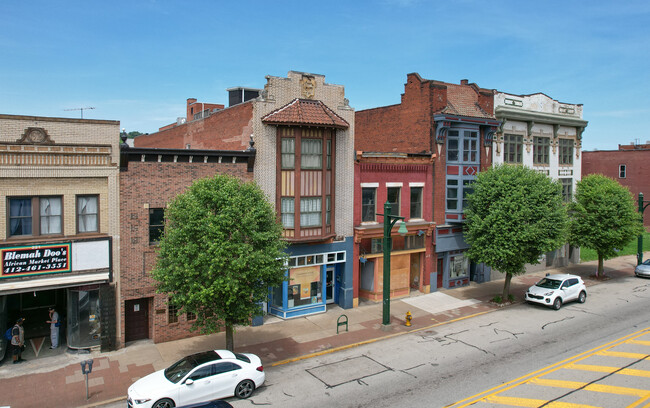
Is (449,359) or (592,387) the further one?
(449,359)

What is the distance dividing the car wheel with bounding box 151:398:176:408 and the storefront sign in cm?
787

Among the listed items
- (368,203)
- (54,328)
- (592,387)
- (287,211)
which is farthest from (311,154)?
(592,387)

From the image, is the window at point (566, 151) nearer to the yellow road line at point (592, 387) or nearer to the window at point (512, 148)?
the window at point (512, 148)

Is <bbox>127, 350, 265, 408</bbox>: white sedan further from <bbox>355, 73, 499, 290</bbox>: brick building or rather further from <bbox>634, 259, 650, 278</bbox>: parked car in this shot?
<bbox>634, 259, 650, 278</bbox>: parked car

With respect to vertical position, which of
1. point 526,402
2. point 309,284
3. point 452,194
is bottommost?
point 526,402

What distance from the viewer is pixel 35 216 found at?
18.2m

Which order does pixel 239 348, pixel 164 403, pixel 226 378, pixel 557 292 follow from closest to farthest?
1. pixel 164 403
2. pixel 226 378
3. pixel 239 348
4. pixel 557 292

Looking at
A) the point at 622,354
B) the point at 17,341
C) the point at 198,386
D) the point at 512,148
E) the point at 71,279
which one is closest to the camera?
the point at 198,386

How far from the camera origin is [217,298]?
1619 cm

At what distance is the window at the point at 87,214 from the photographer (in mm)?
19109

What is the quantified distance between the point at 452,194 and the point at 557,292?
833cm

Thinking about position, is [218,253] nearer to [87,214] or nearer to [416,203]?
[87,214]

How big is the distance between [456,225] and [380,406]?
17649 mm

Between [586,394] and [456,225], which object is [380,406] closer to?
[586,394]
